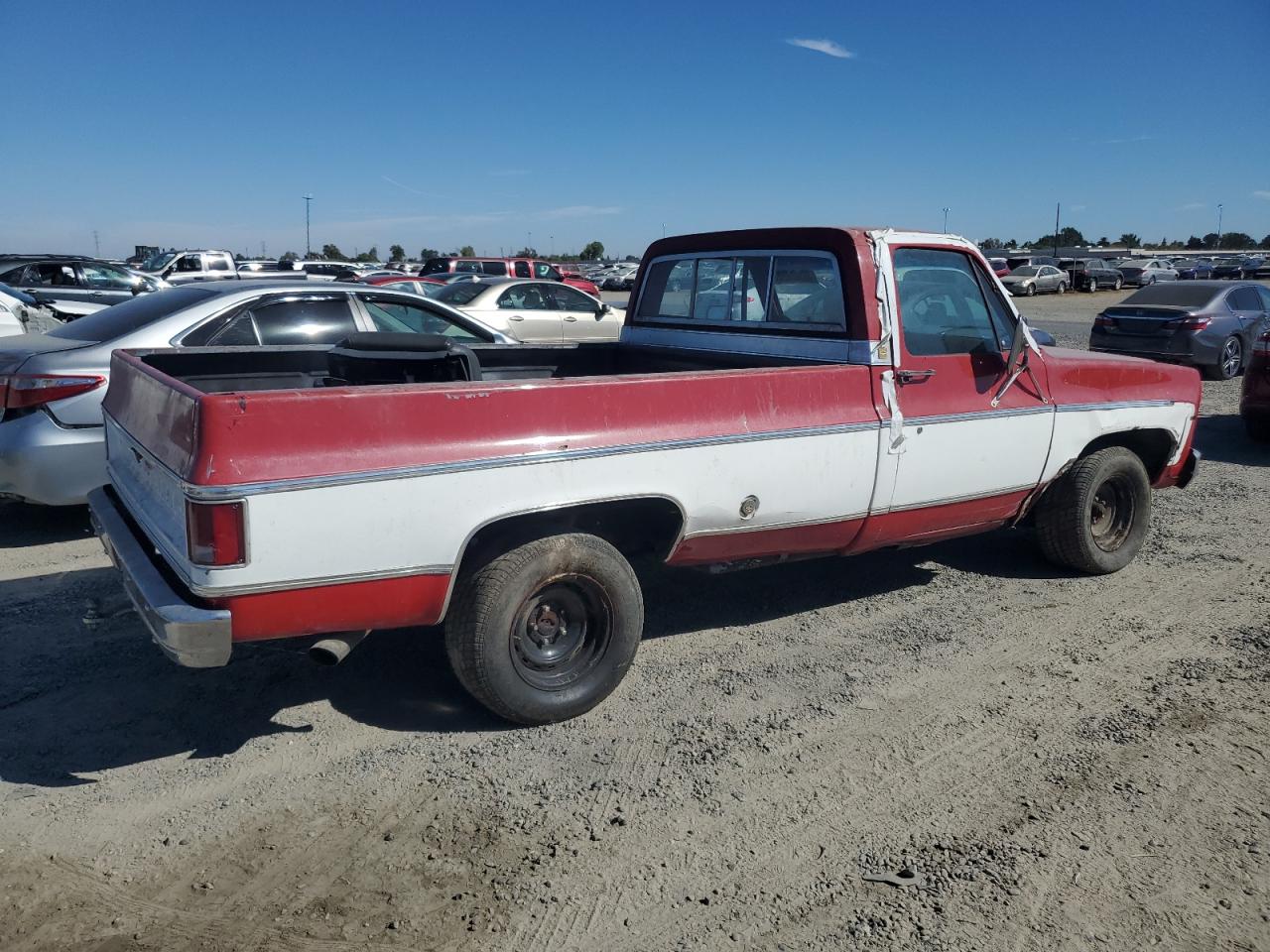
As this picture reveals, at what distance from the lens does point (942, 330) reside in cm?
489

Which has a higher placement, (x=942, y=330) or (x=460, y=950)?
(x=942, y=330)

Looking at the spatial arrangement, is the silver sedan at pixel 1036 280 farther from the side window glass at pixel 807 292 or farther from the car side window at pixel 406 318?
the side window glass at pixel 807 292

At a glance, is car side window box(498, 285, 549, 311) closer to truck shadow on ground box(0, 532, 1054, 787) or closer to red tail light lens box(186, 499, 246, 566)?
truck shadow on ground box(0, 532, 1054, 787)

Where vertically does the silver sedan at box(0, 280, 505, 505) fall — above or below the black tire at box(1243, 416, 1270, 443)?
above

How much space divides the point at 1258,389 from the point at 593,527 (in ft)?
28.0

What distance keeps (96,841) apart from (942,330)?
4.05 metres

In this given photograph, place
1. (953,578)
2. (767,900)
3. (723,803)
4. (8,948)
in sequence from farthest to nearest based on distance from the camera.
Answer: (953,578) < (723,803) < (767,900) < (8,948)

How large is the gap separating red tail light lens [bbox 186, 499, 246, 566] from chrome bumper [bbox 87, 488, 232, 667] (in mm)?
171

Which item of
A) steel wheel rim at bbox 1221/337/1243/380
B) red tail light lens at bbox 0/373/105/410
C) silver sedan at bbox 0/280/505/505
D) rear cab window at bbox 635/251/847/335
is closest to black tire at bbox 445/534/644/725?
rear cab window at bbox 635/251/847/335

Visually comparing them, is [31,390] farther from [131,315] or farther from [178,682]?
[178,682]

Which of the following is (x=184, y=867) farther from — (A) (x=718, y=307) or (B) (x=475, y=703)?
(A) (x=718, y=307)

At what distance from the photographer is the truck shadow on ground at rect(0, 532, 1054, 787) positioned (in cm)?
374

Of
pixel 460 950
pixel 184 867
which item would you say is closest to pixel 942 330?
pixel 460 950

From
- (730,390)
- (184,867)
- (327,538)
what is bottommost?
(184,867)
